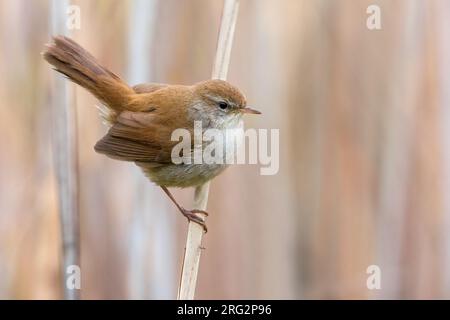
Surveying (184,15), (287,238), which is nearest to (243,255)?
(287,238)

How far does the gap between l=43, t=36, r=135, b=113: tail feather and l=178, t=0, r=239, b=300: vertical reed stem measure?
45 cm

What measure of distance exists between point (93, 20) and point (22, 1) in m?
0.37

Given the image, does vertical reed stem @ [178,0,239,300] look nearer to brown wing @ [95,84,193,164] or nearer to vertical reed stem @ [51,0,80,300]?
brown wing @ [95,84,193,164]

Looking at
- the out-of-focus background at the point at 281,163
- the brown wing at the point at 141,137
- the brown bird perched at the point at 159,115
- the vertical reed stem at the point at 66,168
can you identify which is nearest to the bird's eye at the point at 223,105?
the brown bird perched at the point at 159,115

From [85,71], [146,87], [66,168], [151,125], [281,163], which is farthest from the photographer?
[281,163]

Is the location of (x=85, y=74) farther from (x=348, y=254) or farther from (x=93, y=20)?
(x=348, y=254)

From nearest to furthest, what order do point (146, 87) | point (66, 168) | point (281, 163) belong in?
1. point (66, 168)
2. point (146, 87)
3. point (281, 163)

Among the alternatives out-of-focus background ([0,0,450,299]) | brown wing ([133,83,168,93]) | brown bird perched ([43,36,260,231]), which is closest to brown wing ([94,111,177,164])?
brown bird perched ([43,36,260,231])

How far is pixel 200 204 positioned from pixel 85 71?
0.76 metres

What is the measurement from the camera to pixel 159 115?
3.05m

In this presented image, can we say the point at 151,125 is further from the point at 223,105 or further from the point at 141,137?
the point at 223,105

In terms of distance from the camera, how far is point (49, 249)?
3193 mm

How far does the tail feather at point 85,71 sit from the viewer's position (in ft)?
9.50

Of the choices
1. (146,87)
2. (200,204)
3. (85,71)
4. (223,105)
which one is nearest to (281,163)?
(223,105)
